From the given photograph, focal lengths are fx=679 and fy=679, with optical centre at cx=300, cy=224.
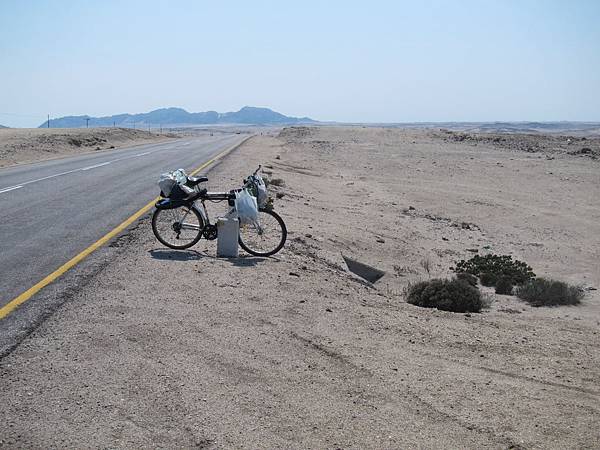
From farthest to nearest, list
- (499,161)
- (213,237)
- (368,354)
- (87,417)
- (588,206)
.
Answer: (499,161)
(588,206)
(213,237)
(368,354)
(87,417)

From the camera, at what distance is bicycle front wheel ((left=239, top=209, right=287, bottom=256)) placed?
9.81 meters

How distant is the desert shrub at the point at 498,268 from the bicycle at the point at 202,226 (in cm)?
465

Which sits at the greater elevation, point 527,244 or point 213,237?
point 213,237

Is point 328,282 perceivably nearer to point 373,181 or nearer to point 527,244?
point 527,244

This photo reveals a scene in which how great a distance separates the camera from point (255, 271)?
8.84 metres

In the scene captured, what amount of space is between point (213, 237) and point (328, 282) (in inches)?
75.0

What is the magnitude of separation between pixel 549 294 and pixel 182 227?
19.1ft

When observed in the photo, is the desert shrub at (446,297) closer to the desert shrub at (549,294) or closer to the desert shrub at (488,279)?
the desert shrub at (549,294)

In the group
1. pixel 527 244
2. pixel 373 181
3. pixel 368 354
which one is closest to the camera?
pixel 368 354

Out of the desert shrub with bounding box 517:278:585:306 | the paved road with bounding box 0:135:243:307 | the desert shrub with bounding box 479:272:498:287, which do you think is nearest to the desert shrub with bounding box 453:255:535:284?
the desert shrub with bounding box 479:272:498:287

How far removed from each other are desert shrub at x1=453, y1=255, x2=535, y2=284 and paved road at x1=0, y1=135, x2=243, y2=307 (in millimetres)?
6665

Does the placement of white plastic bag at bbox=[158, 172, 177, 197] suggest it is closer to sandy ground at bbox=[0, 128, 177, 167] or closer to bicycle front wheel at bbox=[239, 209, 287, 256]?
bicycle front wheel at bbox=[239, 209, 287, 256]

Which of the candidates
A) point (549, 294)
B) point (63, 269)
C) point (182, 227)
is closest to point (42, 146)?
point (182, 227)

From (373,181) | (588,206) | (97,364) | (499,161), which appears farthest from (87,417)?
→ (499,161)
